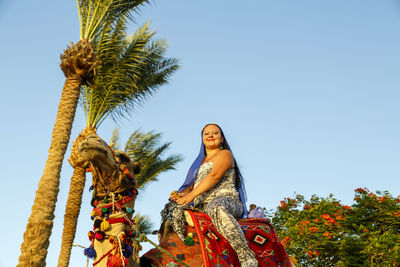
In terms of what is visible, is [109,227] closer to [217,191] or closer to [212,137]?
[217,191]

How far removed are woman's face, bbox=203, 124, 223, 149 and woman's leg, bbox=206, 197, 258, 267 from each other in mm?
974

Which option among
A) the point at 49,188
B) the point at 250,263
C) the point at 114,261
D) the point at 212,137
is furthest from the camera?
the point at 49,188

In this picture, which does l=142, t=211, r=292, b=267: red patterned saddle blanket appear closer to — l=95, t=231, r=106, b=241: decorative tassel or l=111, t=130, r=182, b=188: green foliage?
l=95, t=231, r=106, b=241: decorative tassel

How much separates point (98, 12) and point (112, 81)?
1.79m

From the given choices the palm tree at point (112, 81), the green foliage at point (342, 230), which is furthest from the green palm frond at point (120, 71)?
the green foliage at point (342, 230)

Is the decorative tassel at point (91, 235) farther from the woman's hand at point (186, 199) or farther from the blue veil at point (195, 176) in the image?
the blue veil at point (195, 176)

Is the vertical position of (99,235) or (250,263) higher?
(99,235)

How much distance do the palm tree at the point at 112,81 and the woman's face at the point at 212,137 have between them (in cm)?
640

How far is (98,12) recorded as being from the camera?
11.4 meters

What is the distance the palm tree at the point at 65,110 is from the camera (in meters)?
9.01

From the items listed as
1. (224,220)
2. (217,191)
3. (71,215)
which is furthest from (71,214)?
(224,220)

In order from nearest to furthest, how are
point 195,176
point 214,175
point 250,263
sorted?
point 250,263 → point 214,175 → point 195,176

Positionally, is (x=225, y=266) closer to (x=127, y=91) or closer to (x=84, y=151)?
(x=84, y=151)

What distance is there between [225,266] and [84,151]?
1797mm
